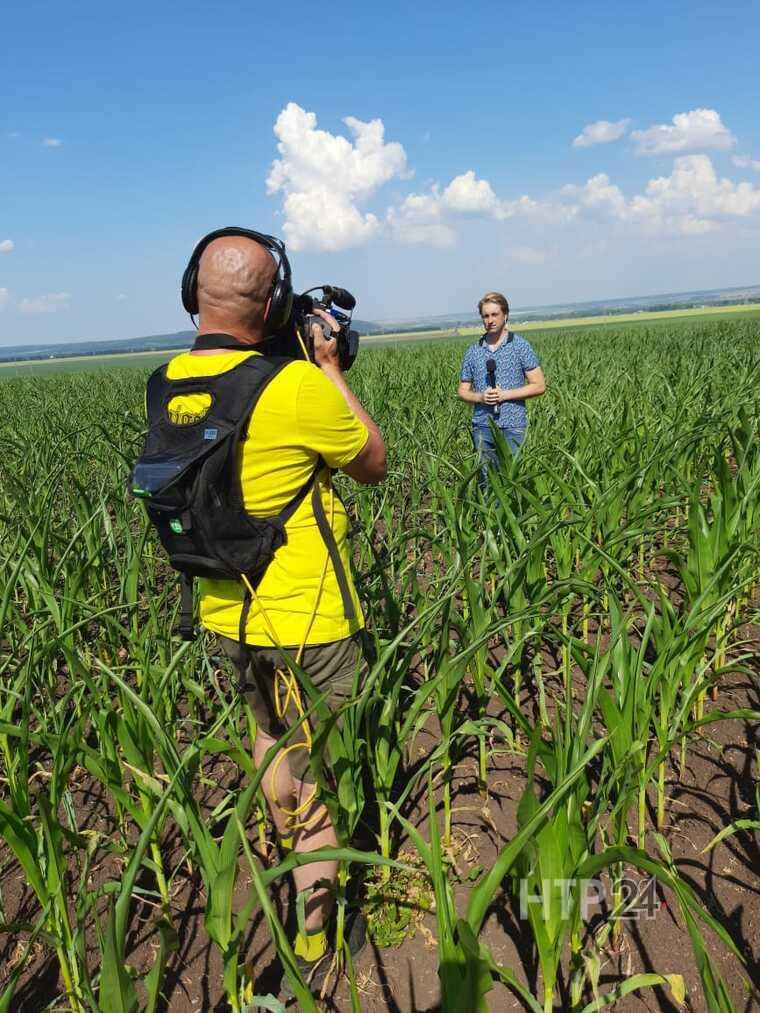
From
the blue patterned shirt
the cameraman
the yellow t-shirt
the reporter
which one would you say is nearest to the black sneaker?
the cameraman

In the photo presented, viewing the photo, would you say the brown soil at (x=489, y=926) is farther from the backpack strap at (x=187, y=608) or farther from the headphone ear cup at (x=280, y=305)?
the headphone ear cup at (x=280, y=305)

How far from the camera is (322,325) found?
141 cm

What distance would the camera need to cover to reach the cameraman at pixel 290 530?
4.10ft

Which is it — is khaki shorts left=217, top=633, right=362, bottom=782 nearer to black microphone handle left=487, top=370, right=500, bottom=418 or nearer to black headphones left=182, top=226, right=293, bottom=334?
black headphones left=182, top=226, right=293, bottom=334

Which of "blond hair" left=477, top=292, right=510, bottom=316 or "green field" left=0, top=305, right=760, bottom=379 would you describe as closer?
"blond hair" left=477, top=292, right=510, bottom=316

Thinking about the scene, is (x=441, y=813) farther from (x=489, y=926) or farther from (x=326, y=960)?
(x=326, y=960)

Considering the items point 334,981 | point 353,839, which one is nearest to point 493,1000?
point 334,981

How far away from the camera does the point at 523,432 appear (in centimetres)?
376

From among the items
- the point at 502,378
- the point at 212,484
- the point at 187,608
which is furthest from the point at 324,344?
the point at 502,378

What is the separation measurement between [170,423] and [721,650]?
1845 mm

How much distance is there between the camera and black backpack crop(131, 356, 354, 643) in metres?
1.21

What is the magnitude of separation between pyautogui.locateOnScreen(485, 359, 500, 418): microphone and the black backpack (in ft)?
8.65

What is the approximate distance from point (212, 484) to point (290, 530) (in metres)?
0.20

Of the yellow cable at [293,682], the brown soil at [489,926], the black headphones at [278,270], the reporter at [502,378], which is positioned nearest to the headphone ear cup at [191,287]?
the black headphones at [278,270]
